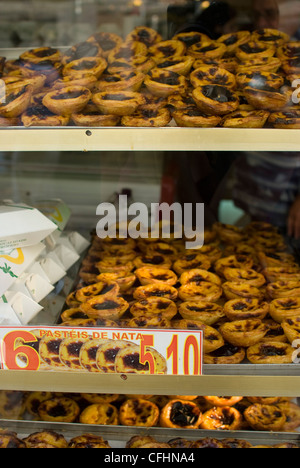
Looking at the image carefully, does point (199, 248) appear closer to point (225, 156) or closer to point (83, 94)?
point (225, 156)

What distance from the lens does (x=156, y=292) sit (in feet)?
4.44

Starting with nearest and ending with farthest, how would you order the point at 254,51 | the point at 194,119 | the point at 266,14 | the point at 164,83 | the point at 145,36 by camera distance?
1. the point at 194,119
2. the point at 164,83
3. the point at 254,51
4. the point at 145,36
5. the point at 266,14

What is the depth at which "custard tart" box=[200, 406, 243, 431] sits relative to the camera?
4.45 feet

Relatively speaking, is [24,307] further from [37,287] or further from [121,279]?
[121,279]

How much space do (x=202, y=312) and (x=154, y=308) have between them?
0.45ft

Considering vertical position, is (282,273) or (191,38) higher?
(191,38)

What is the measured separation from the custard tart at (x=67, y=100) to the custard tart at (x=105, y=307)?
537 millimetres

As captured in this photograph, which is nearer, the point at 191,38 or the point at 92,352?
the point at 92,352

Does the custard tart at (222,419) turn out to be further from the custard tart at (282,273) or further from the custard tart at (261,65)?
the custard tart at (261,65)

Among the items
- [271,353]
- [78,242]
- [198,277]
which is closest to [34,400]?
[78,242]

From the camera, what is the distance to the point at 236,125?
111 cm

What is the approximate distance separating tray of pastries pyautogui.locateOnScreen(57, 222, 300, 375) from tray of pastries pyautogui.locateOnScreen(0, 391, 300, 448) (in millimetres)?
288

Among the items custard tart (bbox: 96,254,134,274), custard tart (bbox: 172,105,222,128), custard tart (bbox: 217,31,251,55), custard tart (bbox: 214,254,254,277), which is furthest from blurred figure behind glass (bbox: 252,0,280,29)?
custard tart (bbox: 96,254,134,274)

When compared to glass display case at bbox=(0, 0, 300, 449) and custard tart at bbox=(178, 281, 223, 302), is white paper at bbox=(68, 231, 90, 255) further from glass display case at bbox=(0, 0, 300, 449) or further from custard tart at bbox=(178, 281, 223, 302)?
custard tart at bbox=(178, 281, 223, 302)
